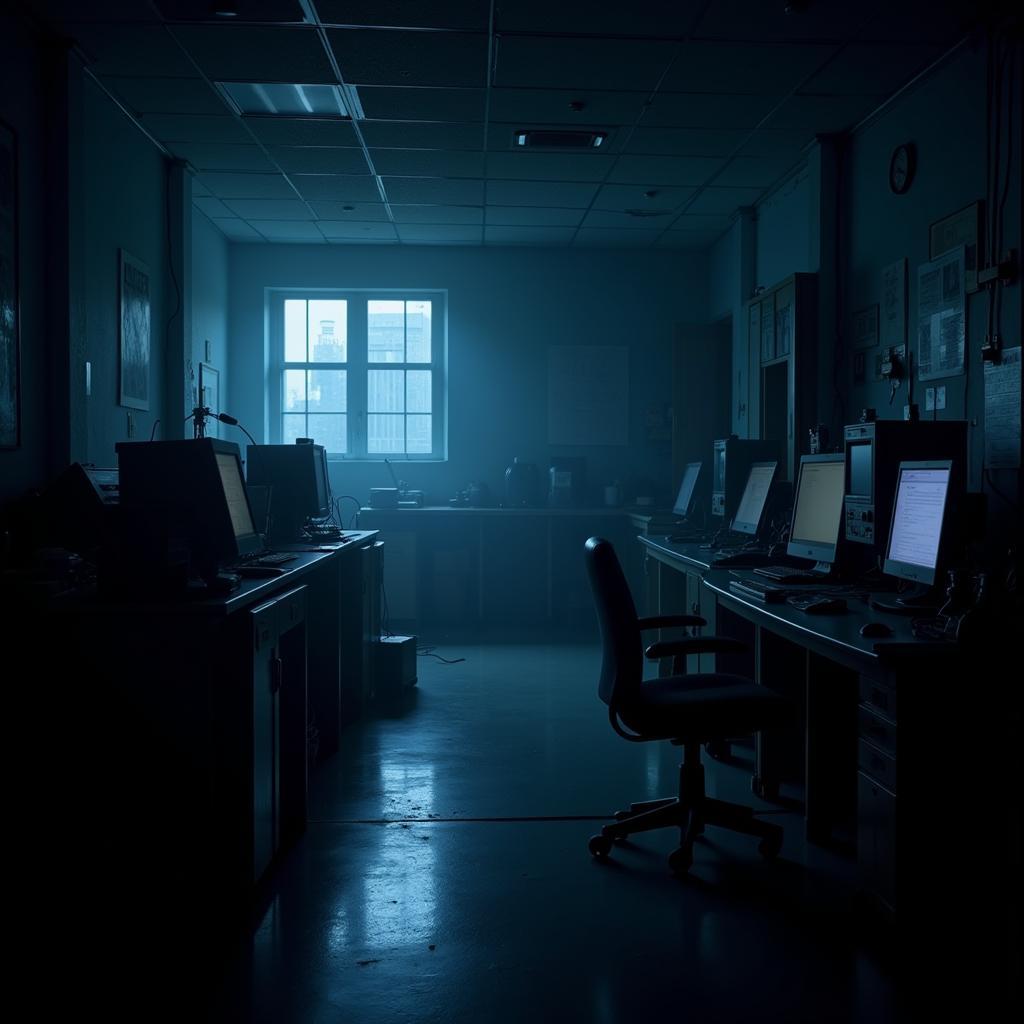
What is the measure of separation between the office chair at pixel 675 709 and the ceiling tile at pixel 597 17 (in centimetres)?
218

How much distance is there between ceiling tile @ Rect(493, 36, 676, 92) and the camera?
12.6 ft

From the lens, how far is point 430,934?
2.28 meters

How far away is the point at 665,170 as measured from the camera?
550 centimetres

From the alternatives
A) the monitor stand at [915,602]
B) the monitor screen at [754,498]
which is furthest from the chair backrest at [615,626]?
the monitor screen at [754,498]

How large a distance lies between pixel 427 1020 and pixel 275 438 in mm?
6165

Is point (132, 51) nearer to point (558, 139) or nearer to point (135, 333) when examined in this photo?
point (135, 333)

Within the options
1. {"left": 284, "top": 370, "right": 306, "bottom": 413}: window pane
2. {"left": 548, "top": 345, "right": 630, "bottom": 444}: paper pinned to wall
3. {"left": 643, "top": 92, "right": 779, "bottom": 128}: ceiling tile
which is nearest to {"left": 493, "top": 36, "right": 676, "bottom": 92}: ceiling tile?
{"left": 643, "top": 92, "right": 779, "bottom": 128}: ceiling tile

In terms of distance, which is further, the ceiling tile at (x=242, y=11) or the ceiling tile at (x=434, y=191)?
the ceiling tile at (x=434, y=191)

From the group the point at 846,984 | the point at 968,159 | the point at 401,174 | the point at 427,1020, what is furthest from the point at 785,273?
the point at 427,1020

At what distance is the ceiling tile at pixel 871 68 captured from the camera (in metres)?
3.82

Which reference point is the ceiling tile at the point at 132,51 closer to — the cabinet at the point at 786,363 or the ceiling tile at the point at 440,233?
the ceiling tile at the point at 440,233

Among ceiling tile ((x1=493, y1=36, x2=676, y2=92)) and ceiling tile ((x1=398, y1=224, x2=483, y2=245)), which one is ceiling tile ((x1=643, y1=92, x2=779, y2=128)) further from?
ceiling tile ((x1=398, y1=224, x2=483, y2=245))

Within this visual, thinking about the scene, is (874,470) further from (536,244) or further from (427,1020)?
(536,244)

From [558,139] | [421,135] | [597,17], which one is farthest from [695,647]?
[421,135]
